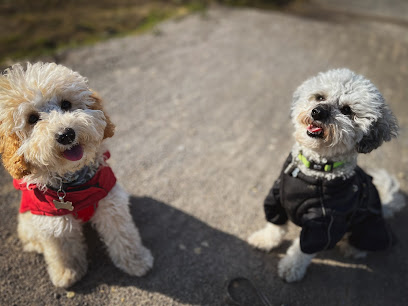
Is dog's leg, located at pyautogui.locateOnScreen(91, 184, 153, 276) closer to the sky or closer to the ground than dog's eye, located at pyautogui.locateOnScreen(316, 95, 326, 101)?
closer to the ground

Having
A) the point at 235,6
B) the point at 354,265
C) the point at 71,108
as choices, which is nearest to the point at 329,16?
the point at 235,6

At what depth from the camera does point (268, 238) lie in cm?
352

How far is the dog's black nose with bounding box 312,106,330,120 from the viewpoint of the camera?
2.61 meters

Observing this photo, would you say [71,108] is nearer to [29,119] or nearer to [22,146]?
[29,119]

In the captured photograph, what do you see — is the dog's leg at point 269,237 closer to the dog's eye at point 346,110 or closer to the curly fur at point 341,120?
the curly fur at point 341,120

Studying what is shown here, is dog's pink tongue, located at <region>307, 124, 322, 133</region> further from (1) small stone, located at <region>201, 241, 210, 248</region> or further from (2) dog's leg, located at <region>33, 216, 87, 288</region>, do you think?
(2) dog's leg, located at <region>33, 216, 87, 288</region>

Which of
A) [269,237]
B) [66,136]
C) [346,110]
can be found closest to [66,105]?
[66,136]

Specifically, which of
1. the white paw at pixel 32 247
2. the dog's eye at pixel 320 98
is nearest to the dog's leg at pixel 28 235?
the white paw at pixel 32 247

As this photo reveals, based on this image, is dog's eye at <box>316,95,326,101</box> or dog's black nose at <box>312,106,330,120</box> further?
dog's eye at <box>316,95,326,101</box>

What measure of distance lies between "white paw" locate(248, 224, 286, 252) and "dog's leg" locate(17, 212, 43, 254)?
2.31m

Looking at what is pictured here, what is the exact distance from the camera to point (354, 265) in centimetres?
350

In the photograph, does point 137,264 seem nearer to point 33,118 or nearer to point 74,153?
point 74,153

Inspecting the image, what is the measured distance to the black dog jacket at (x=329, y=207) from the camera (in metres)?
2.73

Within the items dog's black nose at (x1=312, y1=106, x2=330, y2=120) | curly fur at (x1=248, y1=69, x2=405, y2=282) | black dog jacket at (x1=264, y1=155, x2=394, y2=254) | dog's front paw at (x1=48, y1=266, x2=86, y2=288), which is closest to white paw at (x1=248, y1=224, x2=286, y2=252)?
black dog jacket at (x1=264, y1=155, x2=394, y2=254)
